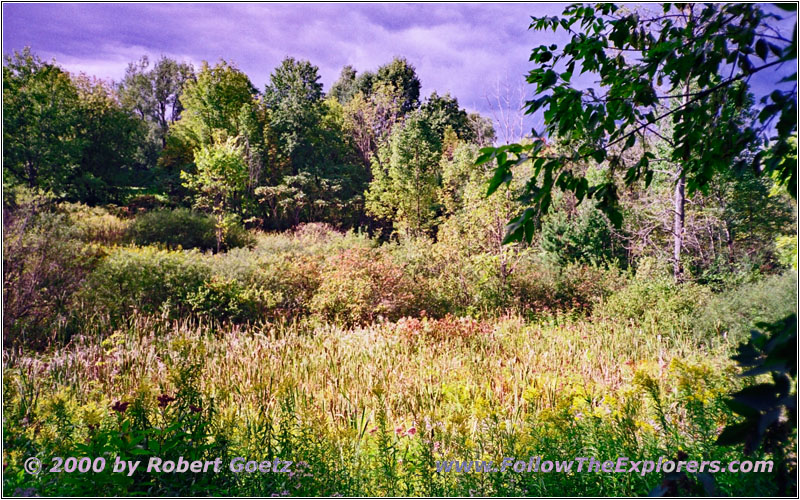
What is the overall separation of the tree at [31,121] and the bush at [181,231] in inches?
126

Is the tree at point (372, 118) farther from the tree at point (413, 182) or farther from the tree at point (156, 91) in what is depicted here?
the tree at point (156, 91)

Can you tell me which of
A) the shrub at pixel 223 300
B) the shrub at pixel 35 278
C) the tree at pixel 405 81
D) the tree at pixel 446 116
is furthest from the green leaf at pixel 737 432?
the tree at pixel 405 81

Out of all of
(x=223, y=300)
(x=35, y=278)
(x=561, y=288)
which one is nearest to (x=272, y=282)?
(x=223, y=300)

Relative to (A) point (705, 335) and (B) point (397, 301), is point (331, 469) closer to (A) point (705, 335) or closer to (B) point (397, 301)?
(B) point (397, 301)

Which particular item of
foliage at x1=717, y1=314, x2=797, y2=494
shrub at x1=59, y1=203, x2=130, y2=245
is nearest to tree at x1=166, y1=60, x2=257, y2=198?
shrub at x1=59, y1=203, x2=130, y2=245

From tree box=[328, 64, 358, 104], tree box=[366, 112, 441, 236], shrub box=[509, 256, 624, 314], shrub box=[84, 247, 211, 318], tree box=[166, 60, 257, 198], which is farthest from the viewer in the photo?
tree box=[328, 64, 358, 104]

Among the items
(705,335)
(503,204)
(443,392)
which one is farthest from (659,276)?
(443,392)

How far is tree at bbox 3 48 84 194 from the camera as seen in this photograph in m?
6.06

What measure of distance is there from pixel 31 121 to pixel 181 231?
4978 mm

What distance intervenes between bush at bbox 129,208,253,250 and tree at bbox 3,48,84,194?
10.5 ft

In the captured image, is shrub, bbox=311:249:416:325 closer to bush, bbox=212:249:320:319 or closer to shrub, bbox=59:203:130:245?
bush, bbox=212:249:320:319

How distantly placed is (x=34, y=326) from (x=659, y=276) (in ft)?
26.6

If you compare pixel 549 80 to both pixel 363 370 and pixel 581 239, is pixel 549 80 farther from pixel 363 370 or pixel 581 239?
pixel 581 239

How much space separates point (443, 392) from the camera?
335 cm
